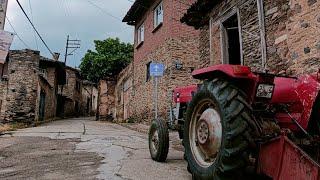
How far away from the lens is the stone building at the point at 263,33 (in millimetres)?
5691

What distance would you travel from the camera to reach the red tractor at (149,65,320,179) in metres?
2.88

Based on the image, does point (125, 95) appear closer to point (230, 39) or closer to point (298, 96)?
point (230, 39)

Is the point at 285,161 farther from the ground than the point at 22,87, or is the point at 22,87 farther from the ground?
the point at 22,87

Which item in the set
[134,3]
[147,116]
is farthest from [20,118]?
[134,3]

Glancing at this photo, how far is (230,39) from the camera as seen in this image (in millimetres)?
9602

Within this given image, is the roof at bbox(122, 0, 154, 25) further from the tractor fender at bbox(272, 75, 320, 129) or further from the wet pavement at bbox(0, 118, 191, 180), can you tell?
the tractor fender at bbox(272, 75, 320, 129)

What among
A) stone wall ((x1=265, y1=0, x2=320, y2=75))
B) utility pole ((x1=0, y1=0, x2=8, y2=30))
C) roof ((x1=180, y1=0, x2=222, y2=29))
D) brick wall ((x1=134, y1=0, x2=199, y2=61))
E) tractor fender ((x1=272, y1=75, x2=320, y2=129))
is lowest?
tractor fender ((x1=272, y1=75, x2=320, y2=129))

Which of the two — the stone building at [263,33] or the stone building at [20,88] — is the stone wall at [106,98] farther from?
the stone building at [263,33]

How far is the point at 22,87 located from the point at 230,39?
42.2 ft

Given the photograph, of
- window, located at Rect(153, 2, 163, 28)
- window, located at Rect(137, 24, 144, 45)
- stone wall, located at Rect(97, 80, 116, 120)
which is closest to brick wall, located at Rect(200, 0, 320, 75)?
window, located at Rect(153, 2, 163, 28)

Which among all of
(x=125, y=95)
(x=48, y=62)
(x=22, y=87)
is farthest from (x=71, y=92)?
(x=22, y=87)

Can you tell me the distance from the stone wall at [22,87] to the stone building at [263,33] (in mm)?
11780

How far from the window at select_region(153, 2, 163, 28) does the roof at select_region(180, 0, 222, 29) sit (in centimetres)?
605

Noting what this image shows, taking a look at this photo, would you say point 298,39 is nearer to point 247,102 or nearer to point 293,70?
point 293,70
